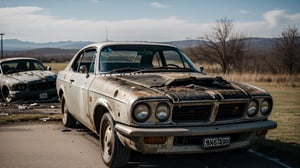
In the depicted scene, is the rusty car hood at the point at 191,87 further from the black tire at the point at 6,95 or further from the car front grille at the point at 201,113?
the black tire at the point at 6,95

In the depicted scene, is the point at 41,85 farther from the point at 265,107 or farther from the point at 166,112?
the point at 265,107

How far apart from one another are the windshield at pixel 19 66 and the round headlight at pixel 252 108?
33.1 ft

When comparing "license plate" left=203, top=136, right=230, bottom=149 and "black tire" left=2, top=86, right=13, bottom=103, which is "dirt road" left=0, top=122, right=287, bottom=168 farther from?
"black tire" left=2, top=86, right=13, bottom=103

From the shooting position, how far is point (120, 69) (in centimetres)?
540

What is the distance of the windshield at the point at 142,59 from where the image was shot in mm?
5520

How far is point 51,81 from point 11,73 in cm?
167

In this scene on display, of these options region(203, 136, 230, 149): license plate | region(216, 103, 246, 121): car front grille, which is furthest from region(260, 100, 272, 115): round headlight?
region(203, 136, 230, 149): license plate

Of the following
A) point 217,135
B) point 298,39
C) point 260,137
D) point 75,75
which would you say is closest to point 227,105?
point 217,135

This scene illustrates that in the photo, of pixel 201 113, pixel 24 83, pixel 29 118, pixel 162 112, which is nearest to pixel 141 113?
pixel 162 112

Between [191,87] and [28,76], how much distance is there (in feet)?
28.8

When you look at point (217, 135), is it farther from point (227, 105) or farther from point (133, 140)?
point (133, 140)

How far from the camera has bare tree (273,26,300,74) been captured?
36.2 meters

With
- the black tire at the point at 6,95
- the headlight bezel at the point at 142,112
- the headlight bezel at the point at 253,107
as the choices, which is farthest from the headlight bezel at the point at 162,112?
the black tire at the point at 6,95

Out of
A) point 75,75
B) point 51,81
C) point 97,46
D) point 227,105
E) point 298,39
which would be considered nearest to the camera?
point 227,105
